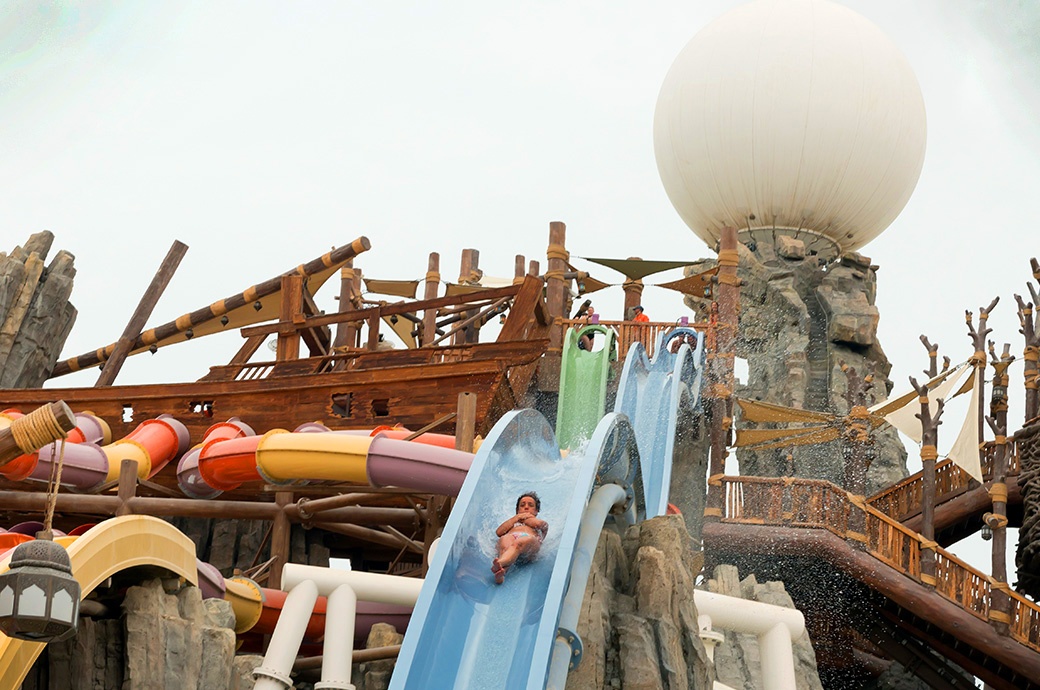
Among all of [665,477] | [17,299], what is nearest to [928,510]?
[665,477]

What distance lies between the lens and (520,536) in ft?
38.9

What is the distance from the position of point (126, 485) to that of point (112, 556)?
462 centimetres

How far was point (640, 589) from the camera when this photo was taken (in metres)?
12.1

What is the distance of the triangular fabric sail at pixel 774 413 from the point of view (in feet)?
76.5

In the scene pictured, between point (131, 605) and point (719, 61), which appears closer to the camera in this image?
point (131, 605)

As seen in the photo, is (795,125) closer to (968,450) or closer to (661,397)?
(968,450)

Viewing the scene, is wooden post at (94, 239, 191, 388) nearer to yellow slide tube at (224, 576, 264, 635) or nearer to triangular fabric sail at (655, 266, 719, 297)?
triangular fabric sail at (655, 266, 719, 297)

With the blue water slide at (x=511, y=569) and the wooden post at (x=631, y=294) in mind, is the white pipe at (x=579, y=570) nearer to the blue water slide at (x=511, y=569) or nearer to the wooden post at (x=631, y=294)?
the blue water slide at (x=511, y=569)

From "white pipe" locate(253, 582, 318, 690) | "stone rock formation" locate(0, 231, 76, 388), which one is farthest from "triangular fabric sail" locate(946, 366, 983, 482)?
"stone rock formation" locate(0, 231, 76, 388)

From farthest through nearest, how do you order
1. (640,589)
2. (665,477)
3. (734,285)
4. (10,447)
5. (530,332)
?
1. (734,285)
2. (530,332)
3. (665,477)
4. (640,589)
5. (10,447)

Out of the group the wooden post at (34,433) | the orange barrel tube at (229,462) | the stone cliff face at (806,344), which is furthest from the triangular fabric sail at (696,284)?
the wooden post at (34,433)

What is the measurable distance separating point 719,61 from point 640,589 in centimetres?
1889

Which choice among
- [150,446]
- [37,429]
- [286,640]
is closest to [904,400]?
[150,446]

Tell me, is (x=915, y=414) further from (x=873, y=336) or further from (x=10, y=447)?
(x=10, y=447)
